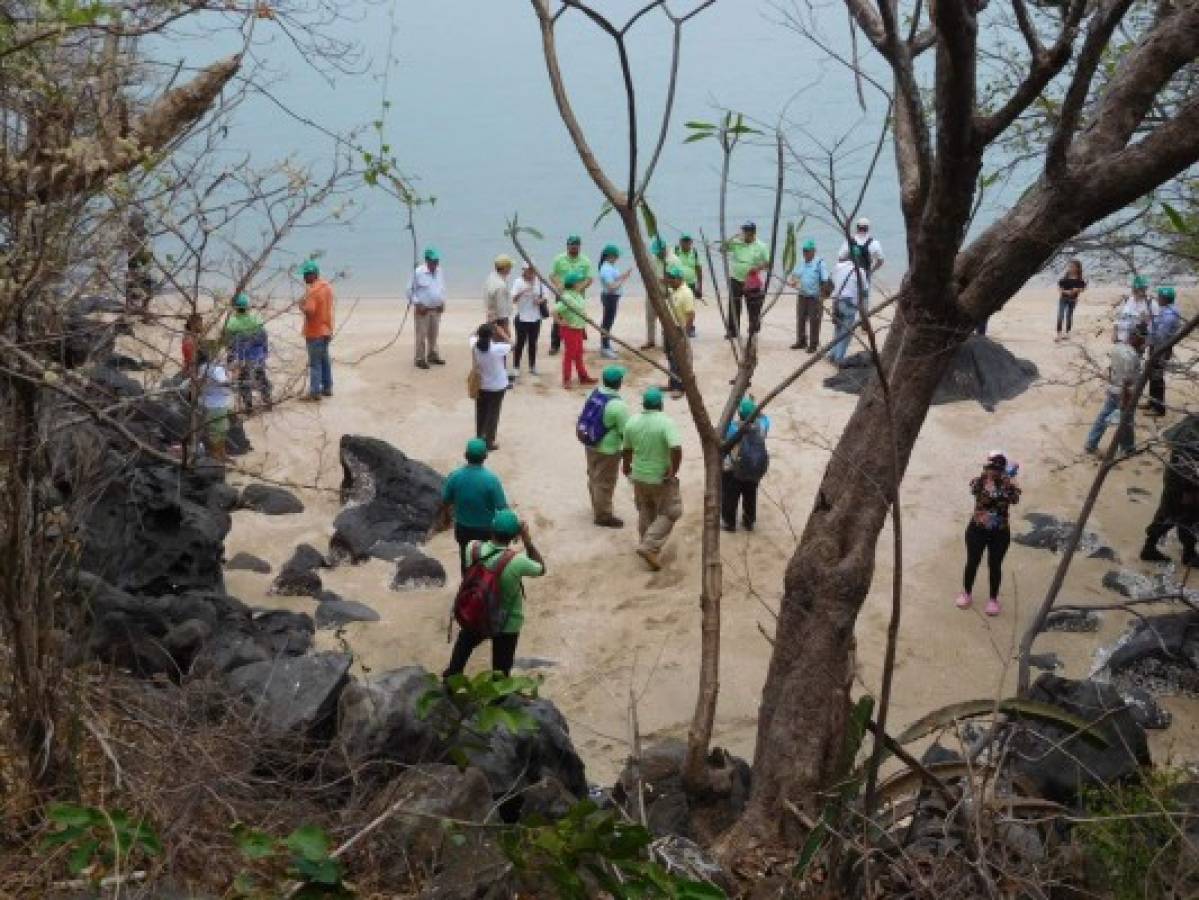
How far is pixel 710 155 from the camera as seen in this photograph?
40.9 meters

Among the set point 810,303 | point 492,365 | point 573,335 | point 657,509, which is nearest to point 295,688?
point 657,509

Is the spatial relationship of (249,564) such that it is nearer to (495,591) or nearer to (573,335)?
(495,591)

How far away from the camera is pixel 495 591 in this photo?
9219 mm

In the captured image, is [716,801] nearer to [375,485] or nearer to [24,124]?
[24,124]

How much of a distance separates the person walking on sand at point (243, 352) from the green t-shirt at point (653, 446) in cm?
318

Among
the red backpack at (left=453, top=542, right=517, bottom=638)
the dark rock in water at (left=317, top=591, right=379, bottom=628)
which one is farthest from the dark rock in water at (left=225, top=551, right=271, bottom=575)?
the red backpack at (left=453, top=542, right=517, bottom=638)

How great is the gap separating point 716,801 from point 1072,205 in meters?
3.45

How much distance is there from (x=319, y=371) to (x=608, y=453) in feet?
15.1

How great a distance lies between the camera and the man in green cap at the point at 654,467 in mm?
12086

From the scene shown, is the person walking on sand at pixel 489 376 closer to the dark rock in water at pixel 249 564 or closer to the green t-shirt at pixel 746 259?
the dark rock in water at pixel 249 564

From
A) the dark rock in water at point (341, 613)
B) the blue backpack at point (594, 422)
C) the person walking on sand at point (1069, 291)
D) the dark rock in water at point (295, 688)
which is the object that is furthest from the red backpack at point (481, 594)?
the person walking on sand at point (1069, 291)

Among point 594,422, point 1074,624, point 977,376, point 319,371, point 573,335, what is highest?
point 977,376

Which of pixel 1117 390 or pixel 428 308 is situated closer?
pixel 1117 390

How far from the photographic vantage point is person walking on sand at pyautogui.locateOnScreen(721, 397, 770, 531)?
489 inches
